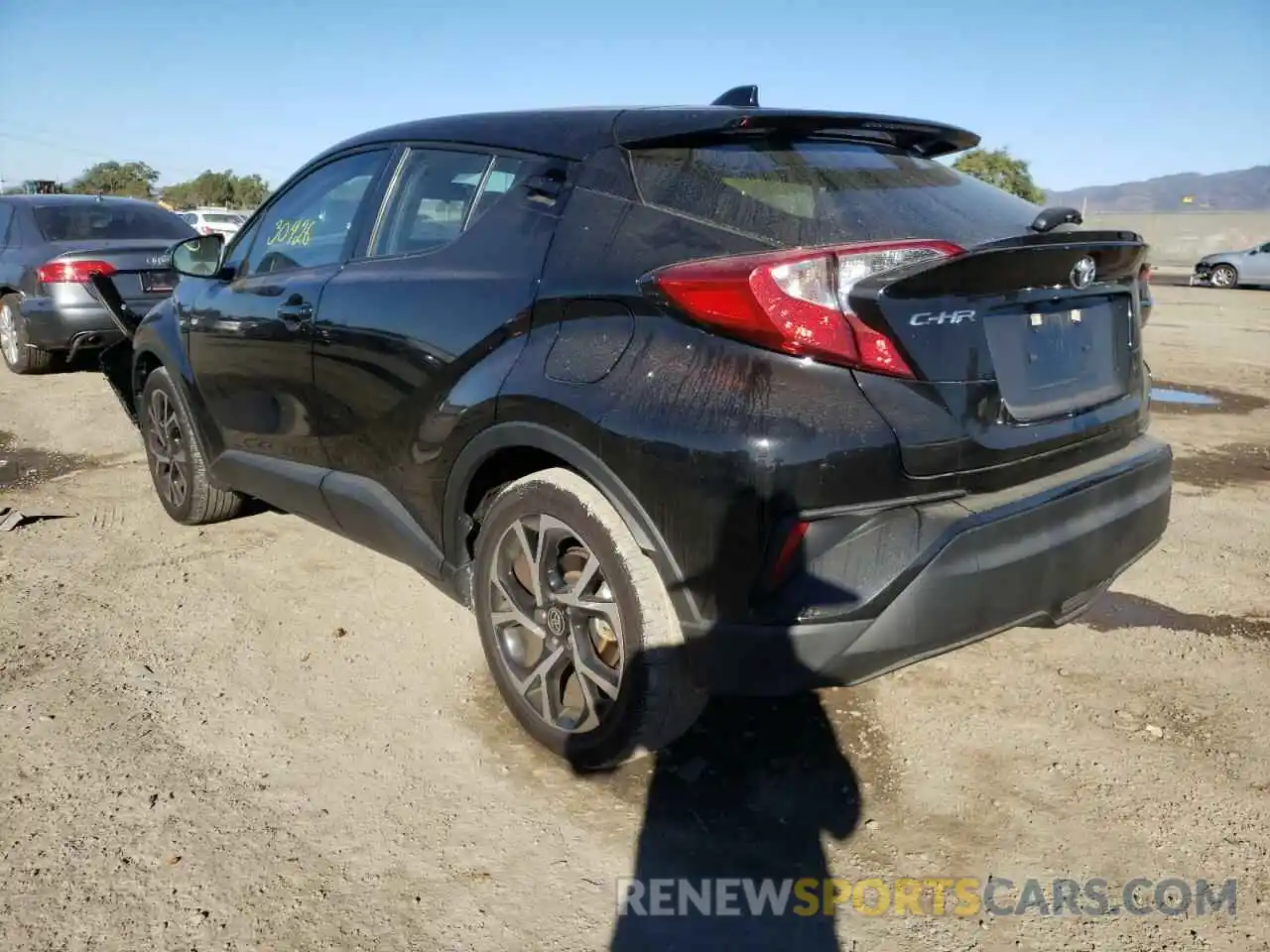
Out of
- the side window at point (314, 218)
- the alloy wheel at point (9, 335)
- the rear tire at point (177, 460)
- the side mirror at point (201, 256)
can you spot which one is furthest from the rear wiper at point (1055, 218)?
the alloy wheel at point (9, 335)

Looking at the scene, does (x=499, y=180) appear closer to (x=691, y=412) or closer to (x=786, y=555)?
(x=691, y=412)

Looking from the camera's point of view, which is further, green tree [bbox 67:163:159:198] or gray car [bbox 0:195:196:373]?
green tree [bbox 67:163:159:198]

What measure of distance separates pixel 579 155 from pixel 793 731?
5.81 ft

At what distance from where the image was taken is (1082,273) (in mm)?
2557

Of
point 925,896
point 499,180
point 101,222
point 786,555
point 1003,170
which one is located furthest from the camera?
point 1003,170

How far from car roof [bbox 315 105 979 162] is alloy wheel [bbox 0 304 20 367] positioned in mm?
7402

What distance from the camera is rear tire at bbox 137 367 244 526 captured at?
4.55 m

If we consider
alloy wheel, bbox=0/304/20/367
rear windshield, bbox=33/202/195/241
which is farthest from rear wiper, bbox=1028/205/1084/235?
alloy wheel, bbox=0/304/20/367

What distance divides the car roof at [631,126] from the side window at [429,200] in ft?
0.24

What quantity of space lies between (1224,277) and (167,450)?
26330 mm

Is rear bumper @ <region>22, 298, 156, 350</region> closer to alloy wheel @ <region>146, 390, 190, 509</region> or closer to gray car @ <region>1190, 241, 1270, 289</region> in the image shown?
alloy wheel @ <region>146, 390, 190, 509</region>

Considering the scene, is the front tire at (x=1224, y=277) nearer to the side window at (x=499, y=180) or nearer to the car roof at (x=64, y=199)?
the car roof at (x=64, y=199)

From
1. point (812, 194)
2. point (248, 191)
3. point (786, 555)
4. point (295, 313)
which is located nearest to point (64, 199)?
point (295, 313)

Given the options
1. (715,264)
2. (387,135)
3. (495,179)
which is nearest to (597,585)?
(715,264)
